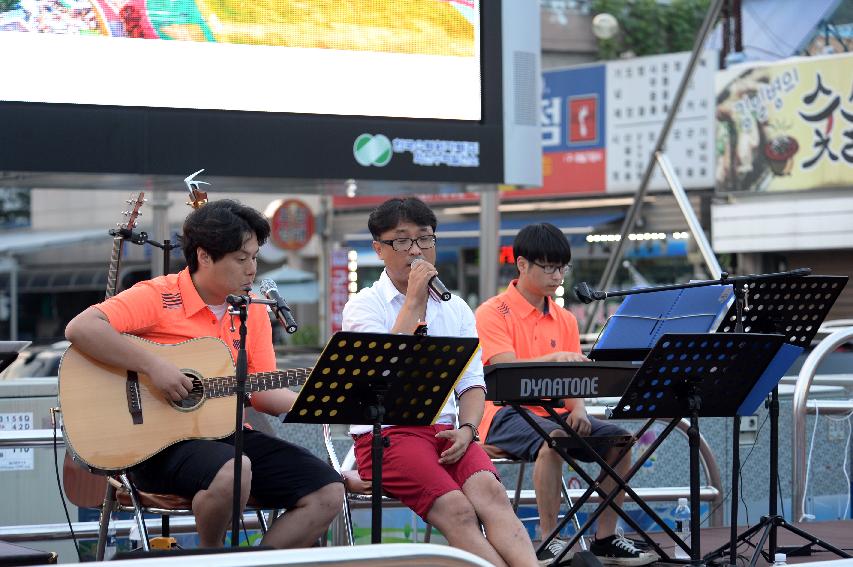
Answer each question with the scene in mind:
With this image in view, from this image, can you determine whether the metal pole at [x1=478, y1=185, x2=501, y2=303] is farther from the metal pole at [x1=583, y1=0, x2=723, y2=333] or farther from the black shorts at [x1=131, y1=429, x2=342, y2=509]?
the black shorts at [x1=131, y1=429, x2=342, y2=509]

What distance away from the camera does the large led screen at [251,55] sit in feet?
18.6

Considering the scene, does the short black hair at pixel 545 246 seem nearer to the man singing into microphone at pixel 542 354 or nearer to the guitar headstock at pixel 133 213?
the man singing into microphone at pixel 542 354

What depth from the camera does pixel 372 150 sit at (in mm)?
6234

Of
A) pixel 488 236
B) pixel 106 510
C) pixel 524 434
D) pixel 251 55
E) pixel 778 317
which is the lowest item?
pixel 106 510

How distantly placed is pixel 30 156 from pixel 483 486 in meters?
2.83

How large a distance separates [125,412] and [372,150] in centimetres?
269

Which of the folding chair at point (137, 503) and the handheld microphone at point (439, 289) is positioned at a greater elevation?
the handheld microphone at point (439, 289)

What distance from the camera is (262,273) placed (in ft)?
76.7

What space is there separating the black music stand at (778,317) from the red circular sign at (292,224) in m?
12.4

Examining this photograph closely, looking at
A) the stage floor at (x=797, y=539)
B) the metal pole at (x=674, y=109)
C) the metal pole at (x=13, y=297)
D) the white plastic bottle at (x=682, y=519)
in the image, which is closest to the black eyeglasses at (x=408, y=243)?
the stage floor at (x=797, y=539)

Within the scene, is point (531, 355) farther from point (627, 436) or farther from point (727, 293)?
point (727, 293)

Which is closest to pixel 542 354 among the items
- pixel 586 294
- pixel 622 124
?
pixel 586 294

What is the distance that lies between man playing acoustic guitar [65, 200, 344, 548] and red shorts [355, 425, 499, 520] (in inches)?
7.7

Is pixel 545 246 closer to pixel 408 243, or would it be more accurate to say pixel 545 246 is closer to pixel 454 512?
pixel 408 243
